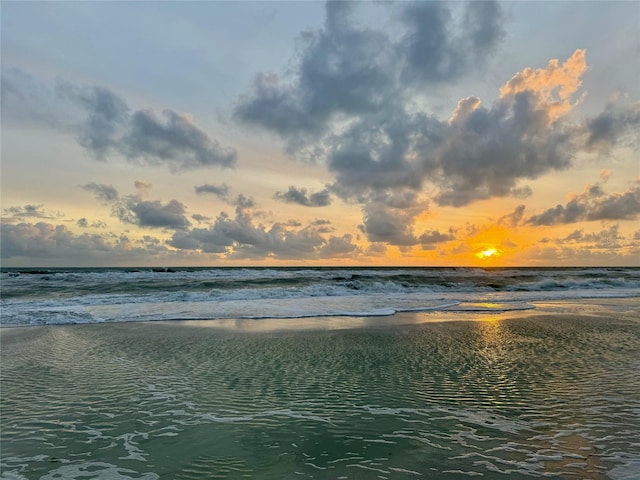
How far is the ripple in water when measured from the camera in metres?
4.88

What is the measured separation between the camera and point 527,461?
4812mm

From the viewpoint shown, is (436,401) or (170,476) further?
(436,401)

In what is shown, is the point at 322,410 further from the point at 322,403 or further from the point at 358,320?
the point at 358,320

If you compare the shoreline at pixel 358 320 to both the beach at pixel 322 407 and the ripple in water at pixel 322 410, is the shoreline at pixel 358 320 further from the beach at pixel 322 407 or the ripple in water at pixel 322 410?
the ripple in water at pixel 322 410

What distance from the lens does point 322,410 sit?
21.6 ft

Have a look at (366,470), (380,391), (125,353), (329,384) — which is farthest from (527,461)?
(125,353)

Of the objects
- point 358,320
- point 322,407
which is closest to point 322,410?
point 322,407

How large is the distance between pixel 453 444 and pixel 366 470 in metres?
1.36

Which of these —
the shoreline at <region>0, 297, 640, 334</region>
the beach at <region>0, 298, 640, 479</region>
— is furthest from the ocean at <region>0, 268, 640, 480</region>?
the shoreline at <region>0, 297, 640, 334</region>

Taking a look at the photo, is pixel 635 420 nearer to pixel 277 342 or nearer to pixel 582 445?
pixel 582 445

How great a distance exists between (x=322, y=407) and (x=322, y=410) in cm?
13

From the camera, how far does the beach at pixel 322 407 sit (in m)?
4.88

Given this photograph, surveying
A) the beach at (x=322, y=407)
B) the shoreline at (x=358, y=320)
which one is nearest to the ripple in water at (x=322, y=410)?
the beach at (x=322, y=407)

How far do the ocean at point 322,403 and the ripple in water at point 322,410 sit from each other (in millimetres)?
31
